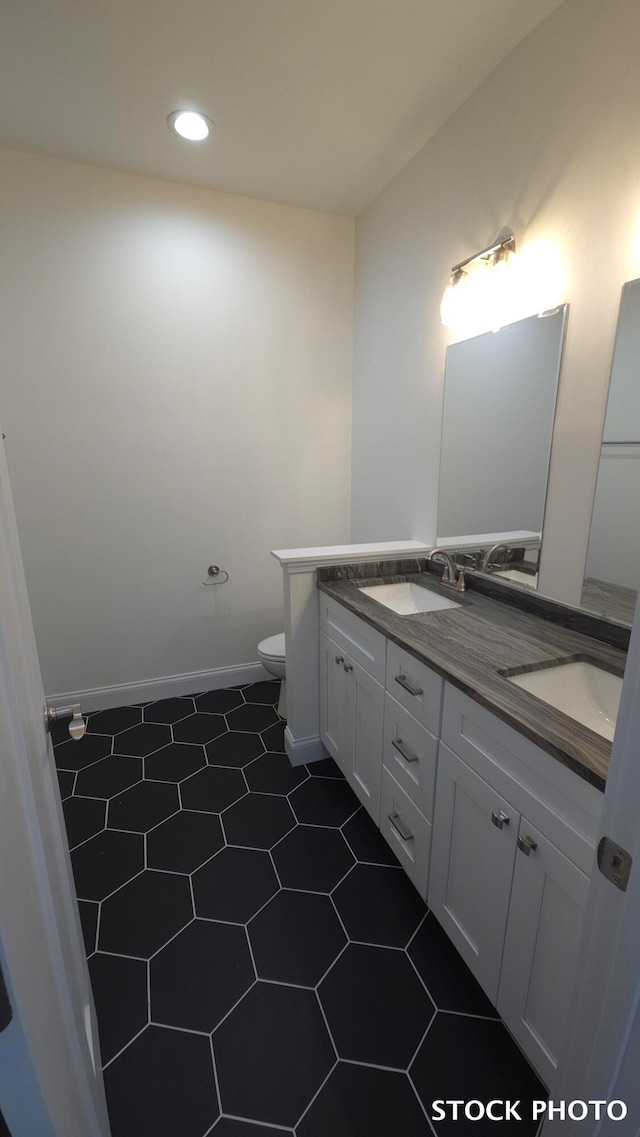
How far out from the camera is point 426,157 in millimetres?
1884

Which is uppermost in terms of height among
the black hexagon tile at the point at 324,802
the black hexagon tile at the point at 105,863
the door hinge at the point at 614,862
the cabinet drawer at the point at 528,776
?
the door hinge at the point at 614,862

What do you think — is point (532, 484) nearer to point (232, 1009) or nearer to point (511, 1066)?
point (511, 1066)

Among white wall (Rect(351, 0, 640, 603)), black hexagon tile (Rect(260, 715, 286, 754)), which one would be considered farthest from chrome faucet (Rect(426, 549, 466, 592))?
black hexagon tile (Rect(260, 715, 286, 754))

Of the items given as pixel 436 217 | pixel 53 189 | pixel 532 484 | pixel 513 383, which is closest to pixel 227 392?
pixel 53 189

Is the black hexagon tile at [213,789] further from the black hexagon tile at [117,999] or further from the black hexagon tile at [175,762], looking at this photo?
the black hexagon tile at [117,999]

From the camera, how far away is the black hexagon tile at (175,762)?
2043 mm

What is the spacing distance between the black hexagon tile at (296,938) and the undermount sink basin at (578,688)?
935 millimetres

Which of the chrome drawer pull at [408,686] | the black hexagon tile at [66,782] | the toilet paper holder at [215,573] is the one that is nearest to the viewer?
the chrome drawer pull at [408,686]

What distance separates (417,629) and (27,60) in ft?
7.26

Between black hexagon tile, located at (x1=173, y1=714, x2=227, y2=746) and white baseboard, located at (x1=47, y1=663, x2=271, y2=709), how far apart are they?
0.26 meters

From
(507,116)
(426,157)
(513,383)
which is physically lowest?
(513,383)

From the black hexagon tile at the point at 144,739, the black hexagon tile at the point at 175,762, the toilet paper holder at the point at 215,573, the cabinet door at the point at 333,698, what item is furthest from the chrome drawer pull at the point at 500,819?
the toilet paper holder at the point at 215,573

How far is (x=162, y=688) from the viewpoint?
105 inches

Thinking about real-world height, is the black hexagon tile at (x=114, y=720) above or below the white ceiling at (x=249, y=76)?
below
